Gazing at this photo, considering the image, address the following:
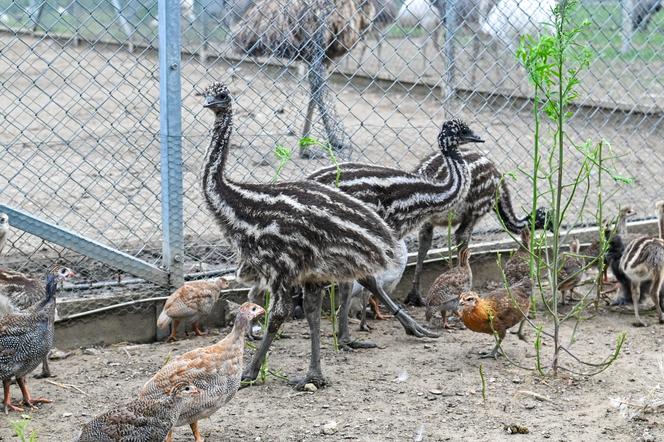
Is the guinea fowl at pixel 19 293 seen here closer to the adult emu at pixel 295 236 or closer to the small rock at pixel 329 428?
the adult emu at pixel 295 236

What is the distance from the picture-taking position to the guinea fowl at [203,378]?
559cm

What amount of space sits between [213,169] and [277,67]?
346cm

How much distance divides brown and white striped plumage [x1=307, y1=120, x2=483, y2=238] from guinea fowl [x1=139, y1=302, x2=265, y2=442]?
162cm

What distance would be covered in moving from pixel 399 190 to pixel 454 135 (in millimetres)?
806

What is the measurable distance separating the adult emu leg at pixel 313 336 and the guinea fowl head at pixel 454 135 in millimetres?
1852

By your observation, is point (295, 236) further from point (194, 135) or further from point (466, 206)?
point (194, 135)

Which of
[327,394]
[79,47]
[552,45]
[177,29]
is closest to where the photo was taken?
[552,45]

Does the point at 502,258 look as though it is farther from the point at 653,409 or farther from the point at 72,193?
the point at 72,193

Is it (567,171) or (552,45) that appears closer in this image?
(552,45)

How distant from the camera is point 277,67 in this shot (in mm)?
9914

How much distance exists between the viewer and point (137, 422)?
17.5 feet

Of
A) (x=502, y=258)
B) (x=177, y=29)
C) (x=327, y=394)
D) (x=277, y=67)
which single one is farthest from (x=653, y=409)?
(x=277, y=67)

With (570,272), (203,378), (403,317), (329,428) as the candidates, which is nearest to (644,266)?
(570,272)

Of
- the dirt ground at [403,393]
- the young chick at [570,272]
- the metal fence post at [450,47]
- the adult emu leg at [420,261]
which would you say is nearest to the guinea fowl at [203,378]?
the dirt ground at [403,393]
